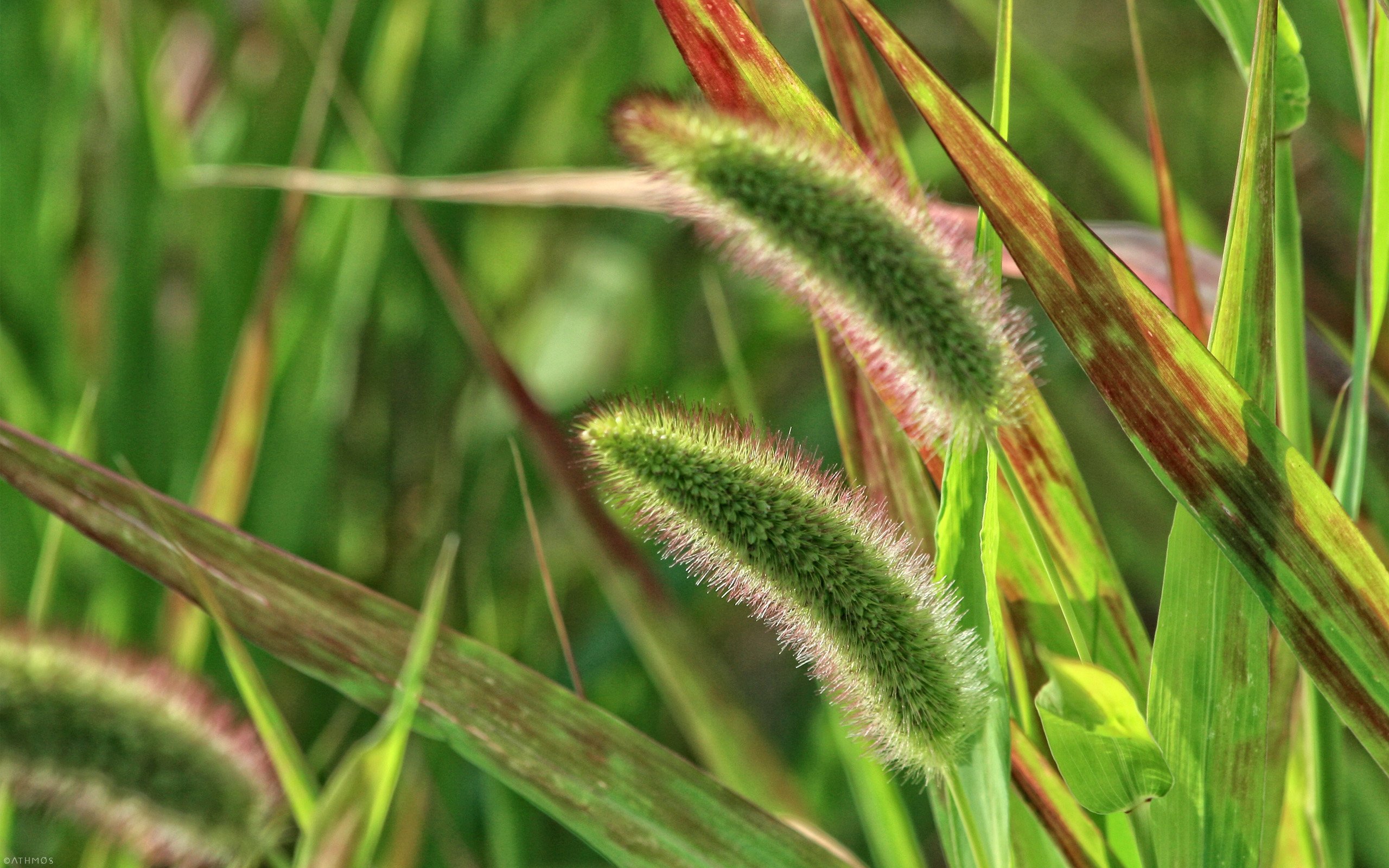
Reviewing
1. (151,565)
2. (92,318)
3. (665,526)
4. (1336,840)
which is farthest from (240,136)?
(1336,840)

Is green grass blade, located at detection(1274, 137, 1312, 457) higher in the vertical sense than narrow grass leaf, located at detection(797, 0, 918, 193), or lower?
lower

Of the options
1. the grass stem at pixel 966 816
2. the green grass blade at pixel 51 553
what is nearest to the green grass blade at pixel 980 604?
the grass stem at pixel 966 816

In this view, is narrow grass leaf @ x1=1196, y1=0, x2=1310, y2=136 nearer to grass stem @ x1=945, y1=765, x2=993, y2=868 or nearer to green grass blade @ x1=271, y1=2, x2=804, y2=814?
grass stem @ x1=945, y1=765, x2=993, y2=868

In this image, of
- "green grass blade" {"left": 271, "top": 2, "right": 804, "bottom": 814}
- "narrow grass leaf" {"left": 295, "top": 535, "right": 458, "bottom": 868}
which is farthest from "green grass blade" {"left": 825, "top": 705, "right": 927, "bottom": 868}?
"narrow grass leaf" {"left": 295, "top": 535, "right": 458, "bottom": 868}

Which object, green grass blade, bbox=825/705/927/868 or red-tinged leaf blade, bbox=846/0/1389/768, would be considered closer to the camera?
red-tinged leaf blade, bbox=846/0/1389/768

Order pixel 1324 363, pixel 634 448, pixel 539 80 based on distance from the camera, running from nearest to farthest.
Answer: pixel 634 448 < pixel 1324 363 < pixel 539 80

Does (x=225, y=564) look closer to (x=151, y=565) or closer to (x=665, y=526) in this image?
(x=151, y=565)

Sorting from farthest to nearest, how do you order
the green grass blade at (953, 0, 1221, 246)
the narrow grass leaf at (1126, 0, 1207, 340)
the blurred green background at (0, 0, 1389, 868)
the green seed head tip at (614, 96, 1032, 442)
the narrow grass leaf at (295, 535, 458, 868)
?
1. the blurred green background at (0, 0, 1389, 868)
2. the green grass blade at (953, 0, 1221, 246)
3. the narrow grass leaf at (1126, 0, 1207, 340)
4. the narrow grass leaf at (295, 535, 458, 868)
5. the green seed head tip at (614, 96, 1032, 442)
